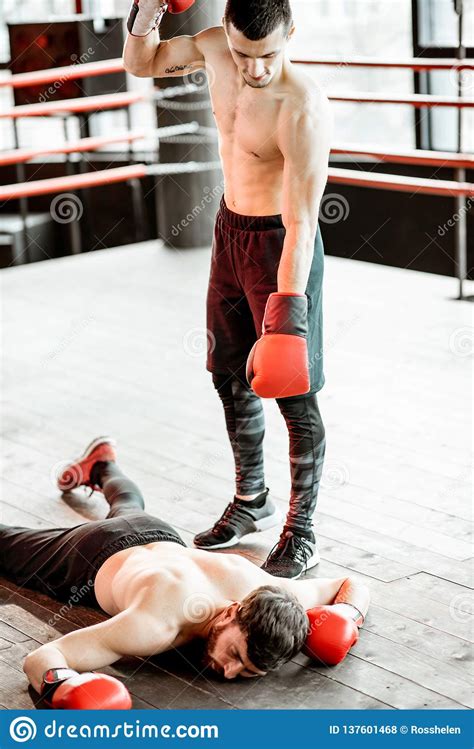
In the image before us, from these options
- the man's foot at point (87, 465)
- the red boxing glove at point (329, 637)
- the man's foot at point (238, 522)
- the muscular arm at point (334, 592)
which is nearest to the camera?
the red boxing glove at point (329, 637)

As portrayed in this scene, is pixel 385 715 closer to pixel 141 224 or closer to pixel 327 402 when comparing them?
pixel 327 402

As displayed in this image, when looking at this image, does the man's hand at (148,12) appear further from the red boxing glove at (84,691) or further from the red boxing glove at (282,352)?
the red boxing glove at (84,691)

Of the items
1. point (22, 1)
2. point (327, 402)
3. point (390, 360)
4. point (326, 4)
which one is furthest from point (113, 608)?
point (22, 1)

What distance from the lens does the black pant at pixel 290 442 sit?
2684mm

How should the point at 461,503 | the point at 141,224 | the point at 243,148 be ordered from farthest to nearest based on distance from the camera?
the point at 141,224, the point at 461,503, the point at 243,148

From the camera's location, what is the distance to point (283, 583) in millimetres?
2342

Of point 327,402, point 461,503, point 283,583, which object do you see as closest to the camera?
point 283,583

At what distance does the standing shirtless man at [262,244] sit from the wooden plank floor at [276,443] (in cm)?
15

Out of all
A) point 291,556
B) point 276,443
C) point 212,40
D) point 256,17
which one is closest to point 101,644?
point 291,556

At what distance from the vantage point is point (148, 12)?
254 cm

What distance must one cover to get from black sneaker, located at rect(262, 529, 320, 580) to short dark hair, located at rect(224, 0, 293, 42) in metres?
1.15

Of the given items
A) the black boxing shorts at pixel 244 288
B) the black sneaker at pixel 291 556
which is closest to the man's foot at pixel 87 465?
the black boxing shorts at pixel 244 288

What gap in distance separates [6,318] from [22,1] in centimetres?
350

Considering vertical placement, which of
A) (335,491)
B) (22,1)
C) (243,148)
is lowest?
(335,491)
